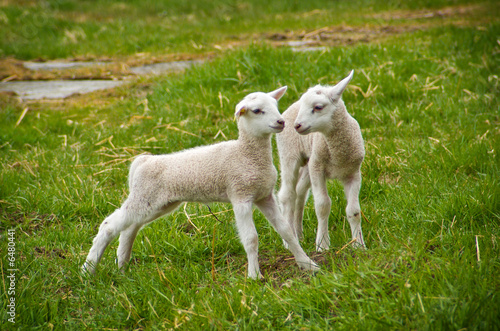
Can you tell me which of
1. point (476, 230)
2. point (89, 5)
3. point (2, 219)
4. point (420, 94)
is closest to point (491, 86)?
point (420, 94)

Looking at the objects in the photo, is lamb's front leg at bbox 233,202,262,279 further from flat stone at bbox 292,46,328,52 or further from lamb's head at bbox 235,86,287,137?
flat stone at bbox 292,46,328,52

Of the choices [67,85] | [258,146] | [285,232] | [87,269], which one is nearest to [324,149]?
[258,146]

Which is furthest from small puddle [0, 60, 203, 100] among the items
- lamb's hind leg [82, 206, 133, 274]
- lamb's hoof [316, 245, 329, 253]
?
lamb's hoof [316, 245, 329, 253]

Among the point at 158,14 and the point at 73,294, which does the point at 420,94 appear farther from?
the point at 158,14

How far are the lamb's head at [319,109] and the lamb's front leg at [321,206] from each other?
16.3 inches

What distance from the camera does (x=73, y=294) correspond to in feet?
11.1

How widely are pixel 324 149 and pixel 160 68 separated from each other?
509 cm

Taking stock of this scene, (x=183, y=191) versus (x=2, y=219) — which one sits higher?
(x=183, y=191)

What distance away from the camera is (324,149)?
360 centimetres

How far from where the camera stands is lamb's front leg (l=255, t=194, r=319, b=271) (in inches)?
131

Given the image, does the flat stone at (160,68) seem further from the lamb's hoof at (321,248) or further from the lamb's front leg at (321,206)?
the lamb's hoof at (321,248)

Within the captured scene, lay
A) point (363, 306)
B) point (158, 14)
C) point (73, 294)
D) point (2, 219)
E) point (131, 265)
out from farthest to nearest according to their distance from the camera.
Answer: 1. point (158, 14)
2. point (2, 219)
3. point (131, 265)
4. point (73, 294)
5. point (363, 306)

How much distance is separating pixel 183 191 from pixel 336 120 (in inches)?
47.4

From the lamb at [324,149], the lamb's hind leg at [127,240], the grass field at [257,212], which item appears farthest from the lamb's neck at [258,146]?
the grass field at [257,212]
